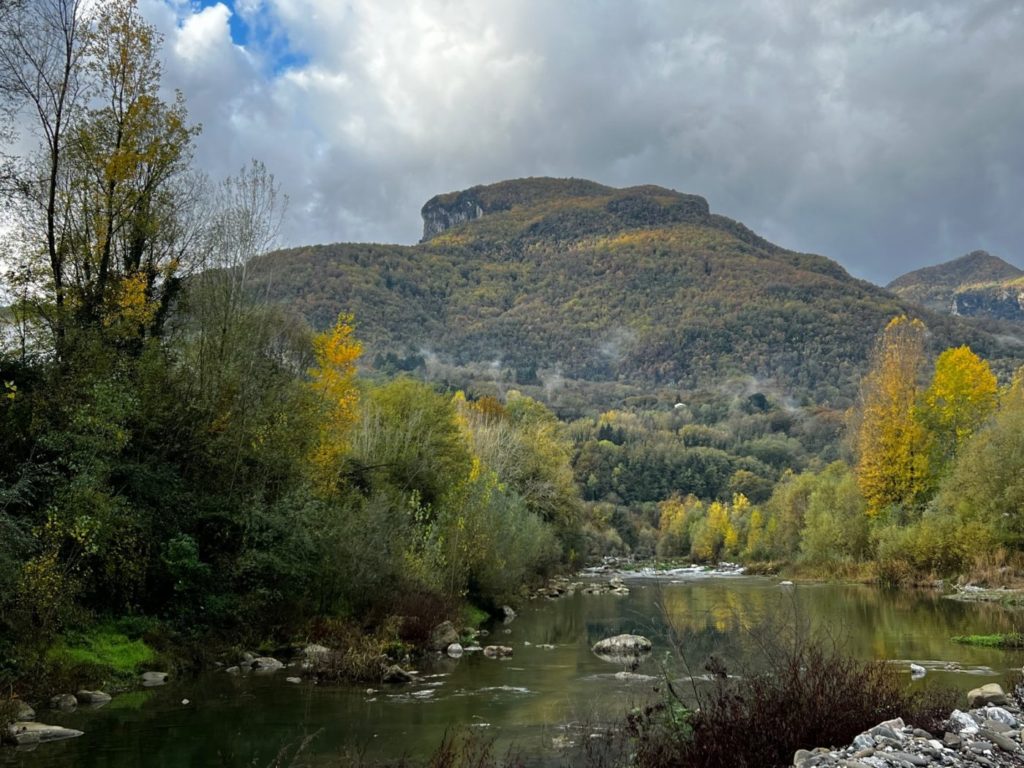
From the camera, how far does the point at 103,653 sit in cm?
2055

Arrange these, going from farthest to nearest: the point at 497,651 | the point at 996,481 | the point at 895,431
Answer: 1. the point at 895,431
2. the point at 996,481
3. the point at 497,651

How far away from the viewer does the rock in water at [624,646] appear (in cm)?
2781

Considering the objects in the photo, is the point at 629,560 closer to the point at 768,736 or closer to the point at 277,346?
the point at 277,346

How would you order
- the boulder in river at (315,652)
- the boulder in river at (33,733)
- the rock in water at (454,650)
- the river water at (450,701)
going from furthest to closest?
1. the rock in water at (454,650)
2. the boulder in river at (315,652)
3. the boulder in river at (33,733)
4. the river water at (450,701)

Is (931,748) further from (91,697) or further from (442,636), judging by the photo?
(442,636)

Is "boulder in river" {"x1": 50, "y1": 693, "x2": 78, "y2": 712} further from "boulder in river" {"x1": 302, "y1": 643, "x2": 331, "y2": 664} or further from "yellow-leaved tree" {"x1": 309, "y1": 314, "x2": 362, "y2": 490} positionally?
"yellow-leaved tree" {"x1": 309, "y1": 314, "x2": 362, "y2": 490}

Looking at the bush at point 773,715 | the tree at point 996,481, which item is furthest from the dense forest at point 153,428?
the tree at point 996,481

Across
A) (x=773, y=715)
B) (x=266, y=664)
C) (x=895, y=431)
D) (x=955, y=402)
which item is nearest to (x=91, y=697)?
(x=266, y=664)

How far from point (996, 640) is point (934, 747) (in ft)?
60.8

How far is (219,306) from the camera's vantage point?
27547mm

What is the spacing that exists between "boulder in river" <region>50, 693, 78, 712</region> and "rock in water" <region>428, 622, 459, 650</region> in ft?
41.8

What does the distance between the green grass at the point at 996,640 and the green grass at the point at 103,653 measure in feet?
80.8

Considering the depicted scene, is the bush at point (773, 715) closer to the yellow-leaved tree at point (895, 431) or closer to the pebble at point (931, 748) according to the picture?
the pebble at point (931, 748)

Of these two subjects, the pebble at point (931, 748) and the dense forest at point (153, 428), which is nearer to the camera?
the pebble at point (931, 748)
